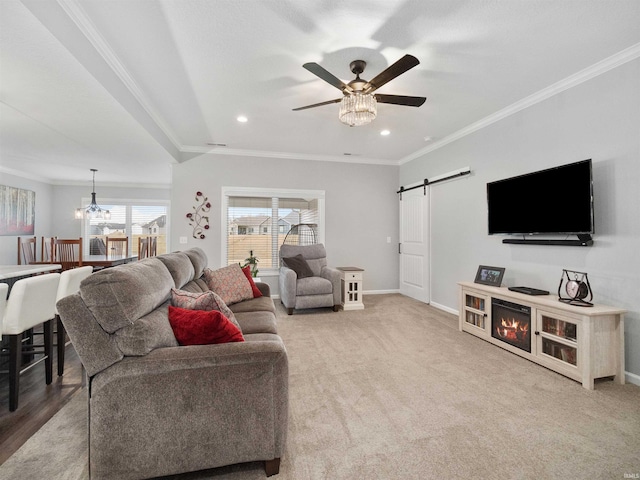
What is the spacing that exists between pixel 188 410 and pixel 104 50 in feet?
8.87

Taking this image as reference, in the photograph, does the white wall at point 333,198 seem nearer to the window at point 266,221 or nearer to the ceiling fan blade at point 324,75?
the window at point 266,221

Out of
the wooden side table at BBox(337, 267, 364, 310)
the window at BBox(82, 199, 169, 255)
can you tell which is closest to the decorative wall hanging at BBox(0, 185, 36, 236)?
the window at BBox(82, 199, 169, 255)

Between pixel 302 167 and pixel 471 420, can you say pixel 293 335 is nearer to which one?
pixel 471 420

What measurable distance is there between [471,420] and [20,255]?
7.97 m

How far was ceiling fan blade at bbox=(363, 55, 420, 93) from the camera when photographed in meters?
2.06

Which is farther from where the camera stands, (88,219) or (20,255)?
(88,219)

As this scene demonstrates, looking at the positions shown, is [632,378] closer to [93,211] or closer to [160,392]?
[160,392]

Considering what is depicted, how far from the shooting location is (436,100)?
11.1ft

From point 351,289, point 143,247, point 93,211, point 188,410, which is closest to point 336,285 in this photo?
point 351,289

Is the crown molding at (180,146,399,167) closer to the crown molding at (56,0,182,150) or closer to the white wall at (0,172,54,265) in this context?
the crown molding at (56,0,182,150)

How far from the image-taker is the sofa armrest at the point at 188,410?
1.34m

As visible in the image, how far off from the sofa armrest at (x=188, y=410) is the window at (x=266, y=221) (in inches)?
159

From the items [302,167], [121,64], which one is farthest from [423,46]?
[302,167]

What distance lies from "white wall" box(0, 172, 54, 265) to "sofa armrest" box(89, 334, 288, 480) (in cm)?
680
